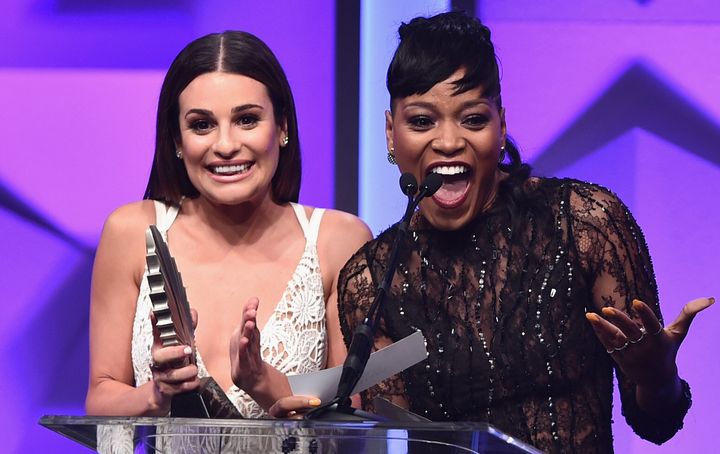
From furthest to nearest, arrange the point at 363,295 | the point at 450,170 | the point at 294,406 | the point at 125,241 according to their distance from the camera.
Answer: the point at 125,241 → the point at 363,295 → the point at 450,170 → the point at 294,406

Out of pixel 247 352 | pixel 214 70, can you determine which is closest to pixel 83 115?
pixel 214 70

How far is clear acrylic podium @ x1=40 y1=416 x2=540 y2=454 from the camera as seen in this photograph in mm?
1494

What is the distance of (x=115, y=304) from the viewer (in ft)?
9.21

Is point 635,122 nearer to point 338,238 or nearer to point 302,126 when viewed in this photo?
point 302,126

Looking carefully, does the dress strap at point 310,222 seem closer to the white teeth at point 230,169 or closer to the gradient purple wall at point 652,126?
the white teeth at point 230,169

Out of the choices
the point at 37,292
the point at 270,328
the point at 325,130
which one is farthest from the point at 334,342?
the point at 37,292

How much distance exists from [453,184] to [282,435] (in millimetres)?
982

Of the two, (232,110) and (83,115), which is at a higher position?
(83,115)

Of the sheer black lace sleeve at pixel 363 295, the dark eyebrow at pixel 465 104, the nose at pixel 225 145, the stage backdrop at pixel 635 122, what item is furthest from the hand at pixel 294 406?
the stage backdrop at pixel 635 122

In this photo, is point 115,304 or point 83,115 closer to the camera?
point 115,304

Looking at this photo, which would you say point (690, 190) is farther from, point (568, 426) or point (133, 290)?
point (133, 290)

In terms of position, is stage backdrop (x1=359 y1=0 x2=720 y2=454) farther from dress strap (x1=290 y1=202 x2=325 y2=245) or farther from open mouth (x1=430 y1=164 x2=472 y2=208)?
open mouth (x1=430 y1=164 x2=472 y2=208)

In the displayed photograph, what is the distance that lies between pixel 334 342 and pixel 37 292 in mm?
1226

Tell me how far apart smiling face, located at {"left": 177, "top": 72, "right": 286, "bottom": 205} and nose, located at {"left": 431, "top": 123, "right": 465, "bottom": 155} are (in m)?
0.54
